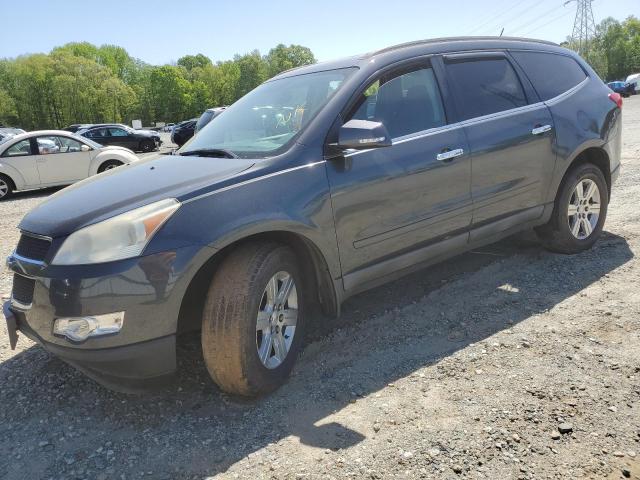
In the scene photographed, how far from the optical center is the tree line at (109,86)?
73.7m

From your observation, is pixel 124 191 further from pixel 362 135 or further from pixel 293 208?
pixel 362 135

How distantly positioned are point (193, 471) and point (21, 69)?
85.0m

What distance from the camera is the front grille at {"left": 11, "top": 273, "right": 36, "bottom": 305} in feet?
8.70

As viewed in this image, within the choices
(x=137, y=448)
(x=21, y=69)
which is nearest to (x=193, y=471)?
(x=137, y=448)

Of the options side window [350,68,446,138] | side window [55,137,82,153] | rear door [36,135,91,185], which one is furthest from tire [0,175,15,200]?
side window [350,68,446,138]

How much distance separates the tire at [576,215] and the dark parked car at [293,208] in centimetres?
3

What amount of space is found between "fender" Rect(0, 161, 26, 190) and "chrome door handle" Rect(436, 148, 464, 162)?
1156 centimetres

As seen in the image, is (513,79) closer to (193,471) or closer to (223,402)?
(223,402)

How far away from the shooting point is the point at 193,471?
239cm

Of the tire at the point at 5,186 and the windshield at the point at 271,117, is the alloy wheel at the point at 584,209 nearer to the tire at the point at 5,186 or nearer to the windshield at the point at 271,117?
the windshield at the point at 271,117

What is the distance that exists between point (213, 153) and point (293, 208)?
31.3 inches

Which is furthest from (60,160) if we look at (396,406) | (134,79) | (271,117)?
(134,79)

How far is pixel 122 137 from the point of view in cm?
2709

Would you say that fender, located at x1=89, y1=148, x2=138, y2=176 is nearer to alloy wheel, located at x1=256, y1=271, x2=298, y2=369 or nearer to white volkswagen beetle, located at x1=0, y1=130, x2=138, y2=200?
white volkswagen beetle, located at x1=0, y1=130, x2=138, y2=200
